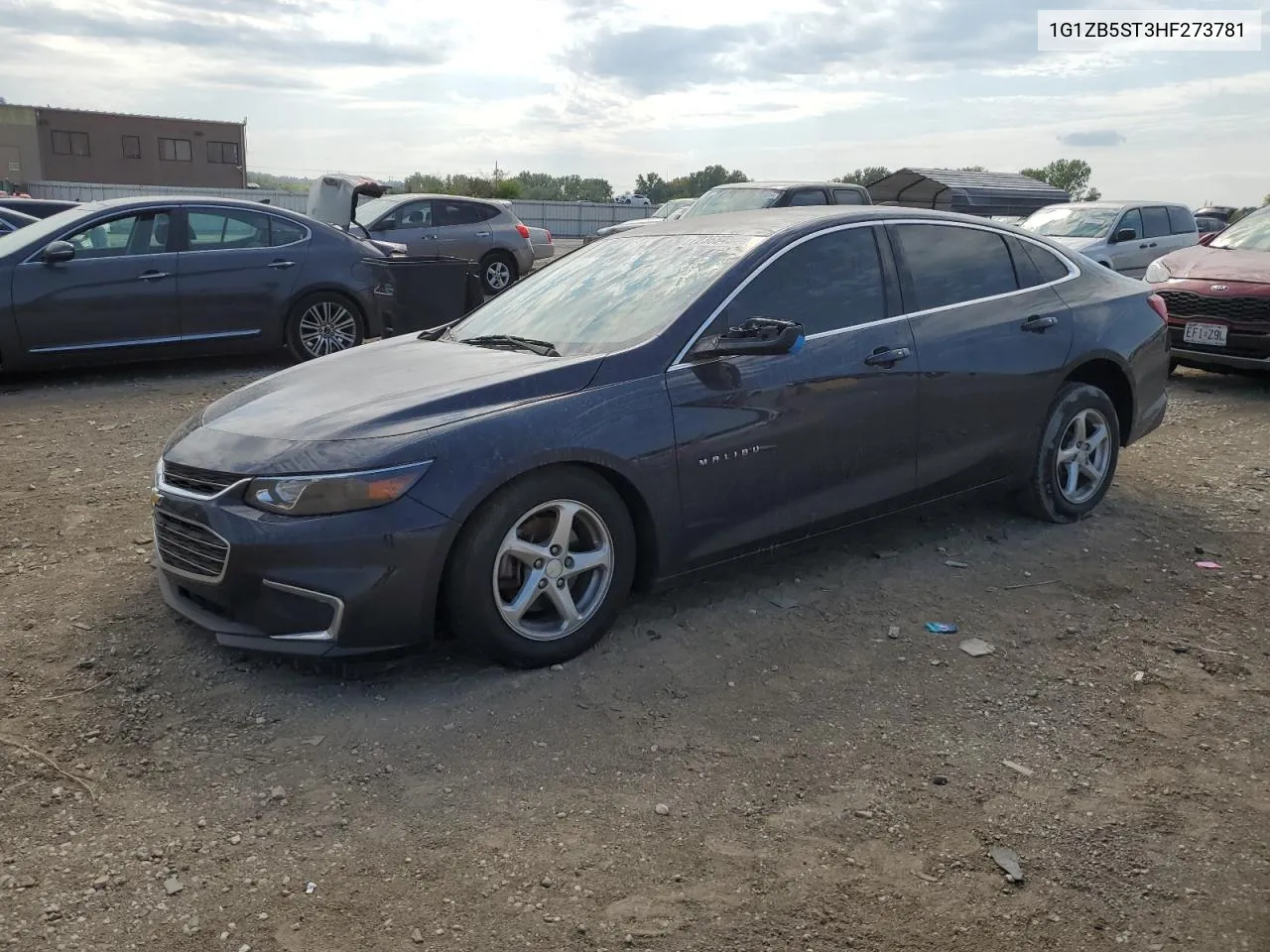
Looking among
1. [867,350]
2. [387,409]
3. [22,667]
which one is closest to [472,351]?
[387,409]

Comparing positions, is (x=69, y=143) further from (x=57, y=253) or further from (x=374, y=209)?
(x=57, y=253)

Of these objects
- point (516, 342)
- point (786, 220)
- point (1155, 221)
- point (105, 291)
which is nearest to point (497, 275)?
point (105, 291)

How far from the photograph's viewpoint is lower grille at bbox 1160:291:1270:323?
9.12 m

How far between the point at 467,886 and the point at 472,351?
2380 mm

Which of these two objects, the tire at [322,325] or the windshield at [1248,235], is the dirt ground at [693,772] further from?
the windshield at [1248,235]

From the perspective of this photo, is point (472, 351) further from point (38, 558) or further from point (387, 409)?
point (38, 558)

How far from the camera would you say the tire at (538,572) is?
3.86m

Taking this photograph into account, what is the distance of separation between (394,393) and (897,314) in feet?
7.23

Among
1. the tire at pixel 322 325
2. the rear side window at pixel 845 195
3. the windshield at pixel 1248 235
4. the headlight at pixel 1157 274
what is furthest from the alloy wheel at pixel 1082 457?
the rear side window at pixel 845 195

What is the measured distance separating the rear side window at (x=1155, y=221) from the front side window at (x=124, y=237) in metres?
12.9

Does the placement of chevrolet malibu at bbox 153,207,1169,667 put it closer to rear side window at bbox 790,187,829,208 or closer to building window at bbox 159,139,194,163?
rear side window at bbox 790,187,829,208

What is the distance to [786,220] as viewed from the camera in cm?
497

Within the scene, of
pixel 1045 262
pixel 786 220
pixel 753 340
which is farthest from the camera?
pixel 1045 262

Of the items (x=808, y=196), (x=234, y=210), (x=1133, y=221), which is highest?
(x=808, y=196)
